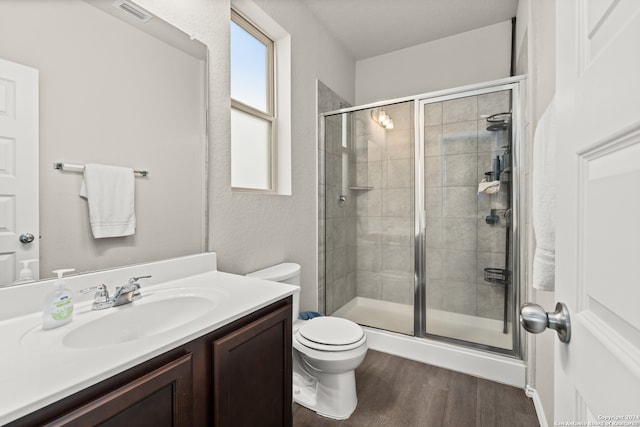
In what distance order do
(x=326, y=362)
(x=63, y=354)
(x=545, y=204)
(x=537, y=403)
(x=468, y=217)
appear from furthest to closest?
1. (x=468, y=217)
2. (x=537, y=403)
3. (x=326, y=362)
4. (x=545, y=204)
5. (x=63, y=354)

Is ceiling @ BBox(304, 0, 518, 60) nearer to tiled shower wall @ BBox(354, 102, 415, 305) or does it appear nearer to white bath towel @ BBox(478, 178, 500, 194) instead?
tiled shower wall @ BBox(354, 102, 415, 305)

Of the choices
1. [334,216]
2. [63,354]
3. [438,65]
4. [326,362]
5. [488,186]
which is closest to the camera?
[63,354]

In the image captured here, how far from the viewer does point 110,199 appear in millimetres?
1137

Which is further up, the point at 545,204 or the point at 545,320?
the point at 545,204

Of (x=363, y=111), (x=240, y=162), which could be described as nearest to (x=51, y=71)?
(x=240, y=162)

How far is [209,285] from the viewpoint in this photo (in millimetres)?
1251

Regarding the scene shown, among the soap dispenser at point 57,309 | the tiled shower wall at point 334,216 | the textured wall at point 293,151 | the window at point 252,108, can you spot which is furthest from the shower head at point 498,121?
the soap dispenser at point 57,309

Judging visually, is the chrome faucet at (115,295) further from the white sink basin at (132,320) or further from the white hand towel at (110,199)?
the white hand towel at (110,199)

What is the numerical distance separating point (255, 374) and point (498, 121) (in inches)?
85.7

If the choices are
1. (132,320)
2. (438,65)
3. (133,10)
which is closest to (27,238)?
(132,320)

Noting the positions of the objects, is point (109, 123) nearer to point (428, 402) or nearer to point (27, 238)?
point (27, 238)

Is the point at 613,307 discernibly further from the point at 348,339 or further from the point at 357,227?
the point at 357,227

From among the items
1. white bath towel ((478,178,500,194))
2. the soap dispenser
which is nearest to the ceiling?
white bath towel ((478,178,500,194))

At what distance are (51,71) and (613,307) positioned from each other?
5.10ft
